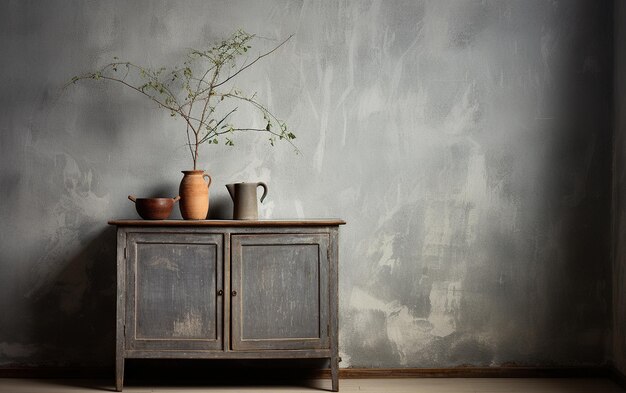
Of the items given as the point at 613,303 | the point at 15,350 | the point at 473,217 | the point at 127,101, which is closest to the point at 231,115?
the point at 127,101

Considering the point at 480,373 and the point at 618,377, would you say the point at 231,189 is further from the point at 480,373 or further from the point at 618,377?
the point at 618,377

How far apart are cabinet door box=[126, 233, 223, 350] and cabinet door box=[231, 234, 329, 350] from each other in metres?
0.12

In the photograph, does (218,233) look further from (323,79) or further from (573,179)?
(573,179)

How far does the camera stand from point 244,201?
337 cm

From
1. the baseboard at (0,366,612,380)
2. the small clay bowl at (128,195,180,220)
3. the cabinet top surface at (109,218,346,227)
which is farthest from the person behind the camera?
the baseboard at (0,366,612,380)

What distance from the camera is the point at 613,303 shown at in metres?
3.54

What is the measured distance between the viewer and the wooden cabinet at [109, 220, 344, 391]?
3176mm

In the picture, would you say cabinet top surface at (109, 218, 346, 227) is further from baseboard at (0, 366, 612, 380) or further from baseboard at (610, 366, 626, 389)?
baseboard at (610, 366, 626, 389)

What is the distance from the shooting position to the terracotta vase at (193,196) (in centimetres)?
334

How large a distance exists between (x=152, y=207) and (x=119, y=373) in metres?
0.84

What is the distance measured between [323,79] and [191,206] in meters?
1.02

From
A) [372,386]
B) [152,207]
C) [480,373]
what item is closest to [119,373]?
[152,207]

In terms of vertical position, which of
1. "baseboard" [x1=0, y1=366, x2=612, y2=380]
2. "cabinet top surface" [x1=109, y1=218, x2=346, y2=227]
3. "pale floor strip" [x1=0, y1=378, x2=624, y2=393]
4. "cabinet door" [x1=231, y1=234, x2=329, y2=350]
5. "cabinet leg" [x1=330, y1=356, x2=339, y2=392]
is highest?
"cabinet top surface" [x1=109, y1=218, x2=346, y2=227]

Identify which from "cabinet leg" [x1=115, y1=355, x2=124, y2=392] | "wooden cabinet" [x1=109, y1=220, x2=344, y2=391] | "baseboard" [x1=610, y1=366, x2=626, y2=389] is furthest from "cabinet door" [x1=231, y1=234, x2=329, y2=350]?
"baseboard" [x1=610, y1=366, x2=626, y2=389]
